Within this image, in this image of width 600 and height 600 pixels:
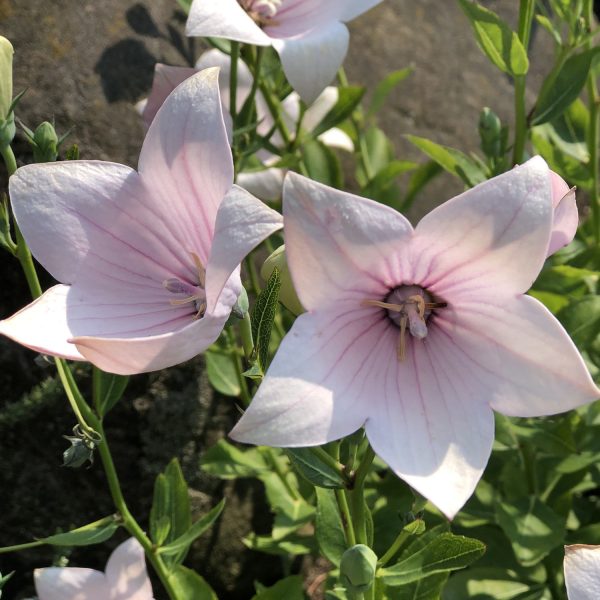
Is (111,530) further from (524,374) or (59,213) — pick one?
(524,374)

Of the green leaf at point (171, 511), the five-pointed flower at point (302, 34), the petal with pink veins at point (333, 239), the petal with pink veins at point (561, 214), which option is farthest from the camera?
the green leaf at point (171, 511)

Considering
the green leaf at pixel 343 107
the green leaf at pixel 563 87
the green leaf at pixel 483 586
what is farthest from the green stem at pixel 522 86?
the green leaf at pixel 483 586

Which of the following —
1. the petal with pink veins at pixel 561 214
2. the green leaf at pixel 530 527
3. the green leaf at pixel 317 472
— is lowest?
the green leaf at pixel 530 527

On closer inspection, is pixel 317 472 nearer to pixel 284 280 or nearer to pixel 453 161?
pixel 284 280

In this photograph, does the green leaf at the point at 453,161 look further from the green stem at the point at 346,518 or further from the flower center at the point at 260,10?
the green stem at the point at 346,518

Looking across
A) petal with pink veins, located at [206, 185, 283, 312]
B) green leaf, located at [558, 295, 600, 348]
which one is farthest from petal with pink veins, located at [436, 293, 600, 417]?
green leaf, located at [558, 295, 600, 348]

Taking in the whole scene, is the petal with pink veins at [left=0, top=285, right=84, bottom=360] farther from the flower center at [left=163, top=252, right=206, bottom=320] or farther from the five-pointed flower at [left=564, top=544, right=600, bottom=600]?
the five-pointed flower at [left=564, top=544, right=600, bottom=600]

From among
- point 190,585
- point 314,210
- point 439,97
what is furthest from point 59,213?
point 439,97
